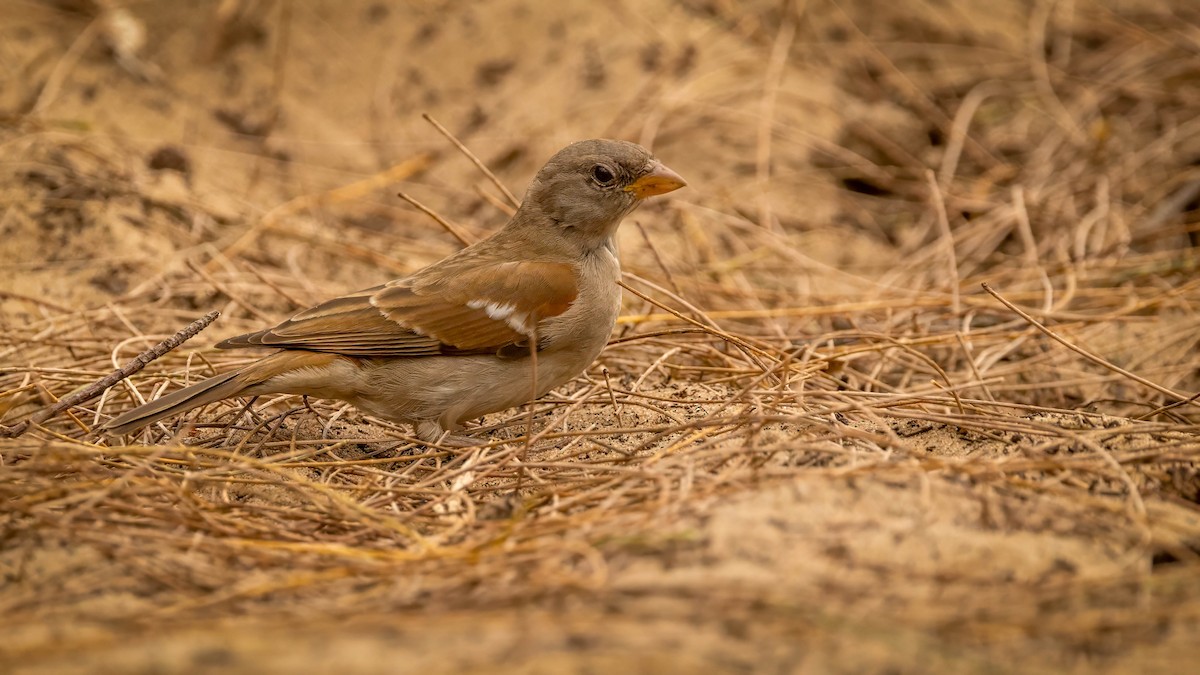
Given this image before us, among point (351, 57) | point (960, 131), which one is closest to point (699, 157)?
point (960, 131)

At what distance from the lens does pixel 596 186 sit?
15.3 ft

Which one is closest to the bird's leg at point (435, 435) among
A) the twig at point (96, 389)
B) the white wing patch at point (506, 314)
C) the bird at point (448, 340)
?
the bird at point (448, 340)

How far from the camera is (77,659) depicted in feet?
7.62

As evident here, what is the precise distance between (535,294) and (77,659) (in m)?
2.34

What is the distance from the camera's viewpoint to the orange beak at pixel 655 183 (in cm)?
461

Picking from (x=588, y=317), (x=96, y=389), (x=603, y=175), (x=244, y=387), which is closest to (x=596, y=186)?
(x=603, y=175)

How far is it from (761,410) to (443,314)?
129 centimetres

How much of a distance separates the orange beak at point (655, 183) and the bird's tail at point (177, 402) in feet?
5.76

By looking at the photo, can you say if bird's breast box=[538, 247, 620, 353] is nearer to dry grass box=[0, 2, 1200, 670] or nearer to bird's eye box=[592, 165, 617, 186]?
dry grass box=[0, 2, 1200, 670]

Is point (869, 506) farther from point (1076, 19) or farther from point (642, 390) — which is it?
point (1076, 19)

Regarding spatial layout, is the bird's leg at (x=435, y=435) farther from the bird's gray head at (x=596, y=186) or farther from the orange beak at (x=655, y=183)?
the orange beak at (x=655, y=183)

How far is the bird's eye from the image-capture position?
4633 millimetres

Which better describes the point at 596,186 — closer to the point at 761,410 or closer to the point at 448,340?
the point at 448,340

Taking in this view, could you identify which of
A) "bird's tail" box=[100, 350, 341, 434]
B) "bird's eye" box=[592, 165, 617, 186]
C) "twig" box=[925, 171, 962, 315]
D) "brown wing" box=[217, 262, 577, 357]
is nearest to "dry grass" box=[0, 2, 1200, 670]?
"twig" box=[925, 171, 962, 315]
